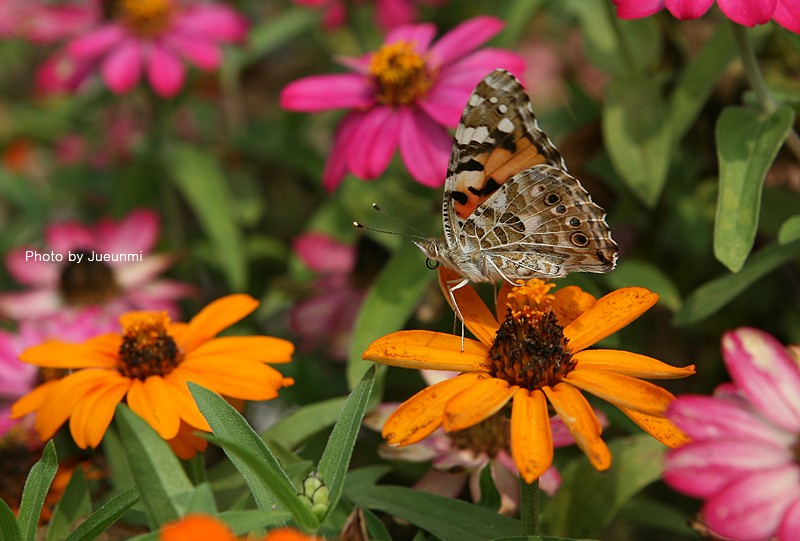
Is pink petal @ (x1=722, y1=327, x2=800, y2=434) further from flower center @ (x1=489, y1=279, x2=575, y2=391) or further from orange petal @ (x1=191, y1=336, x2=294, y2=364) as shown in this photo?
orange petal @ (x1=191, y1=336, x2=294, y2=364)

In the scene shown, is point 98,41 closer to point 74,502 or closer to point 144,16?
point 144,16

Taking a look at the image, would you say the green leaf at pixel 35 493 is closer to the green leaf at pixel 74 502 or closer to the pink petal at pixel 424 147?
the green leaf at pixel 74 502

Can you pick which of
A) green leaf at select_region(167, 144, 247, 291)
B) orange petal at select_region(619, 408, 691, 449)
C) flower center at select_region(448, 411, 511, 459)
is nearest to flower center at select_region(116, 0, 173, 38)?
green leaf at select_region(167, 144, 247, 291)

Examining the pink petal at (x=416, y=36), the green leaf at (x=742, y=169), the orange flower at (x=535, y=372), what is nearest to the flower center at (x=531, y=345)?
the orange flower at (x=535, y=372)

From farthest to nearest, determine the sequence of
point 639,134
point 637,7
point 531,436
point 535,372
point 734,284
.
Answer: point 639,134
point 734,284
point 637,7
point 535,372
point 531,436

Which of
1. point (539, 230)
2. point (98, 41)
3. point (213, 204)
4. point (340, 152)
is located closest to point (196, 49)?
point (98, 41)

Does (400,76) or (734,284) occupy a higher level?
(400,76)

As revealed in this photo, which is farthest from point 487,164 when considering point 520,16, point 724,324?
point 724,324
